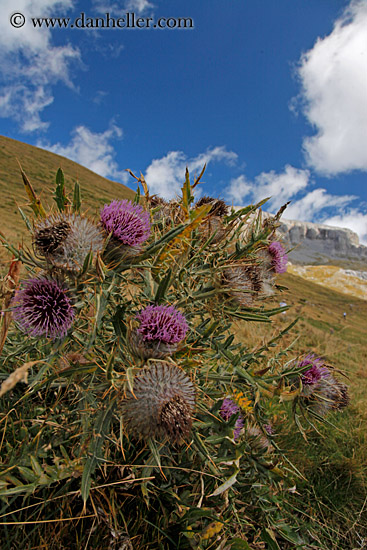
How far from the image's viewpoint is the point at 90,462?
4.43ft

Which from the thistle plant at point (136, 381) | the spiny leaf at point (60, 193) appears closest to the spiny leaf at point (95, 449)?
the thistle plant at point (136, 381)

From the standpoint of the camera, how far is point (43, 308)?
1399 millimetres

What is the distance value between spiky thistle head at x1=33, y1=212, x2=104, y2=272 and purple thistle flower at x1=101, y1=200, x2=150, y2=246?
0.28 ft

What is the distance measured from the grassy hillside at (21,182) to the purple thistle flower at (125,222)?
0.08 metres

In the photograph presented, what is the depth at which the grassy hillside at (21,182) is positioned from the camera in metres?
3.77

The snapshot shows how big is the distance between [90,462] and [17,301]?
80cm

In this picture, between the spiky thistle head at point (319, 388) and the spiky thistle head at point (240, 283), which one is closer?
the spiky thistle head at point (240, 283)

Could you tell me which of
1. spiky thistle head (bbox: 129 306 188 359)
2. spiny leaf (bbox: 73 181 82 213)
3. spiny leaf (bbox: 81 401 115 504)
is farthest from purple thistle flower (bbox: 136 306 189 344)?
spiny leaf (bbox: 73 181 82 213)

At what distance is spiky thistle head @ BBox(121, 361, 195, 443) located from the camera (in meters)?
1.37

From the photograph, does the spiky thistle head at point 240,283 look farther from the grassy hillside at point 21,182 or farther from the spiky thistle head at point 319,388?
the grassy hillside at point 21,182

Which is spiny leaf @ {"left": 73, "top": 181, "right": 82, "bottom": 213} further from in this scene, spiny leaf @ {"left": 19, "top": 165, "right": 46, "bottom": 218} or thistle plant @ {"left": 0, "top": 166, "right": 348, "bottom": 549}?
spiny leaf @ {"left": 19, "top": 165, "right": 46, "bottom": 218}

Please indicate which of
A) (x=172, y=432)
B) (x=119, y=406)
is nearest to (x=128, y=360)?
(x=119, y=406)

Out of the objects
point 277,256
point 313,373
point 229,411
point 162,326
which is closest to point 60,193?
point 162,326

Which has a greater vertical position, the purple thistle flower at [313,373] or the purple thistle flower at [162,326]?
the purple thistle flower at [162,326]
